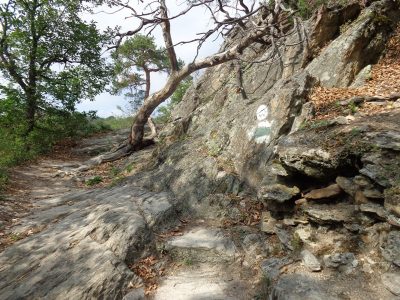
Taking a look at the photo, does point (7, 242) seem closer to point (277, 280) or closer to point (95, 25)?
point (277, 280)

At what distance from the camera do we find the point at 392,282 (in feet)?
10.5

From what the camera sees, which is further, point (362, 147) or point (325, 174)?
point (325, 174)

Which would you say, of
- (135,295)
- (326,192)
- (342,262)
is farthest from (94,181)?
(342,262)

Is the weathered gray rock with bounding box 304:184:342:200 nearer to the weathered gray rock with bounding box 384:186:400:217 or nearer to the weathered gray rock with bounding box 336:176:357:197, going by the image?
the weathered gray rock with bounding box 336:176:357:197

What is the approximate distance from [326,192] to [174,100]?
62.6 feet

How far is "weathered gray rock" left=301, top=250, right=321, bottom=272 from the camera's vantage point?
380cm

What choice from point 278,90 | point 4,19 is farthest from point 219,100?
point 4,19

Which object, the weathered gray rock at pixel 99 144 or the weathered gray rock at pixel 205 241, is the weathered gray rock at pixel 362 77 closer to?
the weathered gray rock at pixel 205 241

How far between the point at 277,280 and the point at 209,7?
7.45 meters

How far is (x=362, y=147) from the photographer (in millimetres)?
4098

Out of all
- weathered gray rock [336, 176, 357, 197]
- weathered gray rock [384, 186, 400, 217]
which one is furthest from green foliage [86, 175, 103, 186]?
weathered gray rock [384, 186, 400, 217]

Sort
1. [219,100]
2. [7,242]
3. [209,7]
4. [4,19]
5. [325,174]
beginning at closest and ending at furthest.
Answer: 1. [325,174]
2. [7,242]
3. [209,7]
4. [219,100]
5. [4,19]

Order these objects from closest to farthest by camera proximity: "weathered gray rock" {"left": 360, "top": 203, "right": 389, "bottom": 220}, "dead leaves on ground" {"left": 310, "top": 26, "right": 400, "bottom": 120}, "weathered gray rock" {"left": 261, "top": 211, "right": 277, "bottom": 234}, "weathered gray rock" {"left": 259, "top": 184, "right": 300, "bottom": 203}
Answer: "weathered gray rock" {"left": 360, "top": 203, "right": 389, "bottom": 220}
"weathered gray rock" {"left": 259, "top": 184, "right": 300, "bottom": 203}
"weathered gray rock" {"left": 261, "top": 211, "right": 277, "bottom": 234}
"dead leaves on ground" {"left": 310, "top": 26, "right": 400, "bottom": 120}

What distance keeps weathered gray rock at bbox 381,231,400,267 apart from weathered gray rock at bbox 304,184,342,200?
3.02 ft
